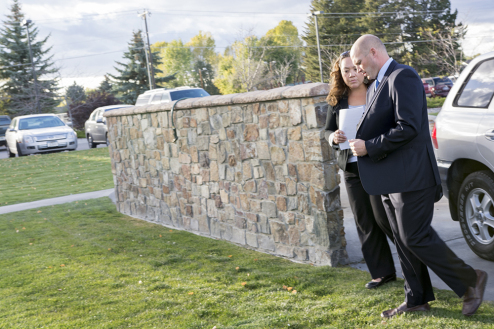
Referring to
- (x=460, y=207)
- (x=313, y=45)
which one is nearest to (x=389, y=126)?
(x=460, y=207)

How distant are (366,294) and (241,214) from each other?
97.0 inches

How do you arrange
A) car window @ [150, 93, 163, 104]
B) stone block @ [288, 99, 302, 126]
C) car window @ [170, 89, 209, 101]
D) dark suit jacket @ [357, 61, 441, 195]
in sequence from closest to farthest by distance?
dark suit jacket @ [357, 61, 441, 195] → stone block @ [288, 99, 302, 126] → car window @ [170, 89, 209, 101] → car window @ [150, 93, 163, 104]

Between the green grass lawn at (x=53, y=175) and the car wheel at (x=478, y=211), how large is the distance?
31.0 ft

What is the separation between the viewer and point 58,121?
21125 millimetres

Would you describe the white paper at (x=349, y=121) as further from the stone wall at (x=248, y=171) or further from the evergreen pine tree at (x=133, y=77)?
the evergreen pine tree at (x=133, y=77)

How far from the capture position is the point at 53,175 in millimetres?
14836

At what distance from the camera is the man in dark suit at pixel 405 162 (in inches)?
118

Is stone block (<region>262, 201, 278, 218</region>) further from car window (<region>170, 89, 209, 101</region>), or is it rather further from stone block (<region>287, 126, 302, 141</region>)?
car window (<region>170, 89, 209, 101</region>)

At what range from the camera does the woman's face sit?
12.4 feet

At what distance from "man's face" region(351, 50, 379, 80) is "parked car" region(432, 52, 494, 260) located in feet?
4.85

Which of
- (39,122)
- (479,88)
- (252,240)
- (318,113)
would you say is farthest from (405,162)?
(39,122)

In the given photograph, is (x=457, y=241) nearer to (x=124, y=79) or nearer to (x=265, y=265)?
(x=265, y=265)

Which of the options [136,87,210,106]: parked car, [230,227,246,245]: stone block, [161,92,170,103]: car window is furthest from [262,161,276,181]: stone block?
[161,92,170,103]: car window

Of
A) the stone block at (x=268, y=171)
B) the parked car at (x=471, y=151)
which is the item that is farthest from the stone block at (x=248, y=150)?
the parked car at (x=471, y=151)
